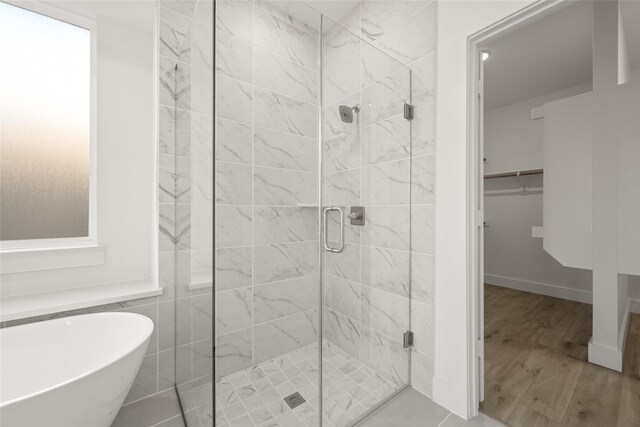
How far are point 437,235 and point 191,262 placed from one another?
54.8 inches

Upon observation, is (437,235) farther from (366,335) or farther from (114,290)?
(114,290)

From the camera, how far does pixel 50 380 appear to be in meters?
1.30

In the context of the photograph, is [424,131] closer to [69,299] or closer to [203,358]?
[203,358]

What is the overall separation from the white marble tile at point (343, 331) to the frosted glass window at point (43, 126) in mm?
1669

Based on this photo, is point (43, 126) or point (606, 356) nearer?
point (43, 126)

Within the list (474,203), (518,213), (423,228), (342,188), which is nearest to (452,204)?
(474,203)

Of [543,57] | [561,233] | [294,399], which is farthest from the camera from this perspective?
[543,57]

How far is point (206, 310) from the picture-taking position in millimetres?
1181

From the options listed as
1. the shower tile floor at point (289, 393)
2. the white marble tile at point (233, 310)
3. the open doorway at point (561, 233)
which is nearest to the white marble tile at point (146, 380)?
the shower tile floor at point (289, 393)

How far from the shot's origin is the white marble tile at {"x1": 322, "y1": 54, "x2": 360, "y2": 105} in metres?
1.48

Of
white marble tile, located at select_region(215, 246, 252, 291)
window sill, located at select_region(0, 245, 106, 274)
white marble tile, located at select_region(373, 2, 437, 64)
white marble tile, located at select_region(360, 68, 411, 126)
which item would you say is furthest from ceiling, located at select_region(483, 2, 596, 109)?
window sill, located at select_region(0, 245, 106, 274)

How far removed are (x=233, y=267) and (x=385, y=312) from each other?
99 centimetres

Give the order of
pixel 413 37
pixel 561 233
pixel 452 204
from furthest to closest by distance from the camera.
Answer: pixel 561 233, pixel 413 37, pixel 452 204

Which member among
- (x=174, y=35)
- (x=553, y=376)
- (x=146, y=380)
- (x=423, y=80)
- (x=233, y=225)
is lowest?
(x=553, y=376)
